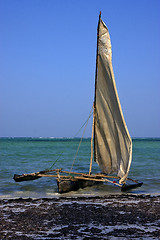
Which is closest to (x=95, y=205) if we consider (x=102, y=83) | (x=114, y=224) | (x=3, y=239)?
(x=114, y=224)

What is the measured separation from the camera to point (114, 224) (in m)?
10.2

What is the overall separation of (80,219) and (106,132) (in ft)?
27.4

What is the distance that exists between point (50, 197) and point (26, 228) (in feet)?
20.4

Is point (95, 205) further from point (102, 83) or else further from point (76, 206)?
point (102, 83)

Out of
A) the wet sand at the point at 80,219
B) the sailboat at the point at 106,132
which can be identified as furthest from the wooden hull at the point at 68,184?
the wet sand at the point at 80,219

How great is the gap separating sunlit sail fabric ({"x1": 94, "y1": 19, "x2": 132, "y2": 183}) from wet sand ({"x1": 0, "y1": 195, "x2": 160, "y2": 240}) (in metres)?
3.54

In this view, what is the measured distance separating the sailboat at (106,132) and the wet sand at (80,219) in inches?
104

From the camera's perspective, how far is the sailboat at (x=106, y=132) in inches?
680

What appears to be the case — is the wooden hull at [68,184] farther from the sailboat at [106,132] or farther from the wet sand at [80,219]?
the wet sand at [80,219]

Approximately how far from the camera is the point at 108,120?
1828 cm

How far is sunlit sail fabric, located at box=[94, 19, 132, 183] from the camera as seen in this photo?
17.4m

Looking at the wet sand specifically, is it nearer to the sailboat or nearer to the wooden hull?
the wooden hull

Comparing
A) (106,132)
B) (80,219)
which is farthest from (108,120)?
(80,219)

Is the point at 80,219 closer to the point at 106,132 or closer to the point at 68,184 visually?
the point at 68,184
